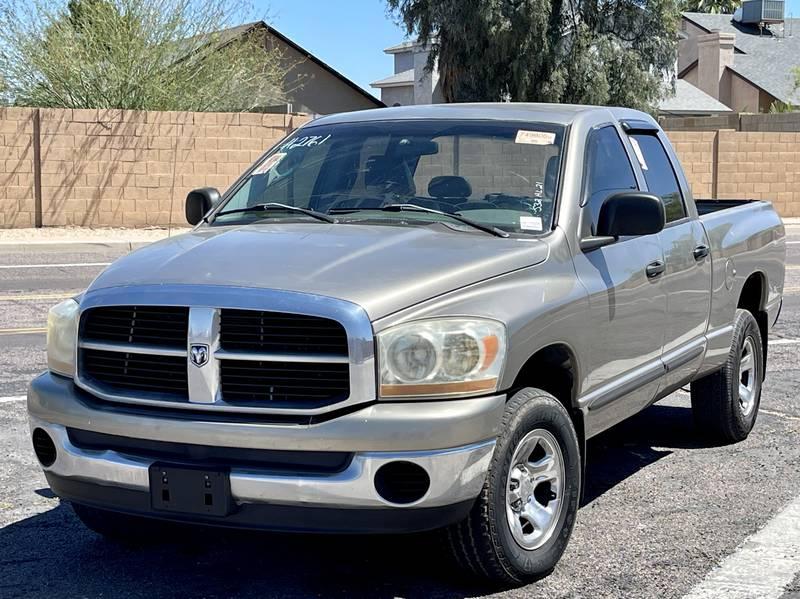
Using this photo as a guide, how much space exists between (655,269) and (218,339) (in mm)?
2366

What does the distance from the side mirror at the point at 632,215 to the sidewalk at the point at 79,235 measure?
53.3 ft

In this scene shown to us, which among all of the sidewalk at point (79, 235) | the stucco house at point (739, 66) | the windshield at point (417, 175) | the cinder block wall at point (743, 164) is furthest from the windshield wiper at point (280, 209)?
the stucco house at point (739, 66)

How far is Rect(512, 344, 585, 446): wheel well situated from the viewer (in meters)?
4.55

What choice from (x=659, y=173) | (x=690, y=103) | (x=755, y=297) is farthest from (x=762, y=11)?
(x=659, y=173)

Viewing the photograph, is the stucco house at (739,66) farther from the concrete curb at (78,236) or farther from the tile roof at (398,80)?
the concrete curb at (78,236)

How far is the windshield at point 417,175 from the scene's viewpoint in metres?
5.07

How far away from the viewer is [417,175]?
532cm

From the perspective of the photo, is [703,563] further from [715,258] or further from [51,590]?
[51,590]

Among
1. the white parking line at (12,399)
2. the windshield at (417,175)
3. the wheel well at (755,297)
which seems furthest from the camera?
Answer: the white parking line at (12,399)

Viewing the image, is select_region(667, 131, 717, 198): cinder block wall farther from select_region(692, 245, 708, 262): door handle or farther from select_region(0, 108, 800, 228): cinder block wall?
select_region(692, 245, 708, 262): door handle

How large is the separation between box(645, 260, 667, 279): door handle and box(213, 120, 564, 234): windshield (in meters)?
0.70

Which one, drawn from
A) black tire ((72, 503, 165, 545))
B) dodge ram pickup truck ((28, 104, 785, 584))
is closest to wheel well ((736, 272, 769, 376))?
dodge ram pickup truck ((28, 104, 785, 584))

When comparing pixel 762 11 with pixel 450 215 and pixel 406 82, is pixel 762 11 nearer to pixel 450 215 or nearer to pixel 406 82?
pixel 406 82

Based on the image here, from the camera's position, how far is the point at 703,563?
476 cm
